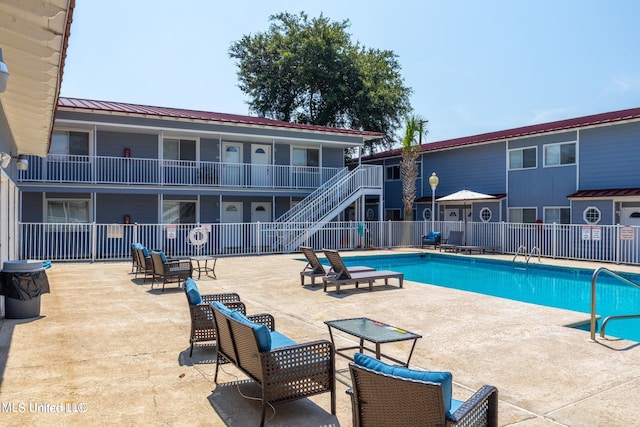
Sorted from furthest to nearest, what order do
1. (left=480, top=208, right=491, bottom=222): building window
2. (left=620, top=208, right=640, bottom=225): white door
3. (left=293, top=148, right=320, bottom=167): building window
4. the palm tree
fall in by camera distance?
the palm tree < (left=293, top=148, right=320, bottom=167): building window < (left=480, top=208, right=491, bottom=222): building window < (left=620, top=208, right=640, bottom=225): white door

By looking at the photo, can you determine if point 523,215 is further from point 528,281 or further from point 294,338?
point 294,338

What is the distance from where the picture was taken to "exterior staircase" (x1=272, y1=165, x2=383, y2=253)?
20656 mm

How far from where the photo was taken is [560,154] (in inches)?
851

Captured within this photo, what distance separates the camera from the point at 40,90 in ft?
24.2

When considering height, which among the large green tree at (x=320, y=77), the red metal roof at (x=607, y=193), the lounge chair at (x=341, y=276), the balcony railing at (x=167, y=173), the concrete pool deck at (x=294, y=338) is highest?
the large green tree at (x=320, y=77)

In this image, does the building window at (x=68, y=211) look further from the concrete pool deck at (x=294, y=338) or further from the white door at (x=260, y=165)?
the concrete pool deck at (x=294, y=338)

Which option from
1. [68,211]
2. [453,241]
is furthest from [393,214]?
[68,211]

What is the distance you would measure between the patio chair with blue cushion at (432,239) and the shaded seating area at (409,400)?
69.3 ft

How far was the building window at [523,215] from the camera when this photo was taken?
23.0 meters

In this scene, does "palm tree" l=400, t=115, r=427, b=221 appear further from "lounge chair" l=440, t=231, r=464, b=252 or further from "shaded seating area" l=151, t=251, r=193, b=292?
"shaded seating area" l=151, t=251, r=193, b=292

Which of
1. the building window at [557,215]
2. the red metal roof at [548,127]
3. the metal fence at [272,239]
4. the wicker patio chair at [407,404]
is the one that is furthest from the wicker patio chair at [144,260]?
the red metal roof at [548,127]

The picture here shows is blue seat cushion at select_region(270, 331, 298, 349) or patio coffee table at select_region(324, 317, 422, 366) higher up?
patio coffee table at select_region(324, 317, 422, 366)

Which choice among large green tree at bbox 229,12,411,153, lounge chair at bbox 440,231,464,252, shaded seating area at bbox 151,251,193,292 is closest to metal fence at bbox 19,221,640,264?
lounge chair at bbox 440,231,464,252

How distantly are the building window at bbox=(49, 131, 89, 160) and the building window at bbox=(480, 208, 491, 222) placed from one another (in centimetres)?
1950
